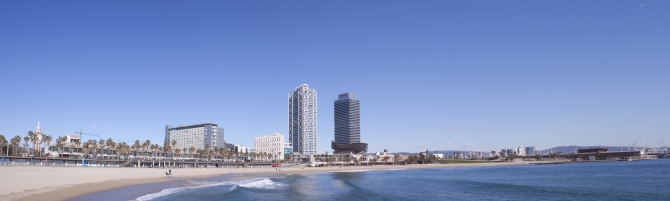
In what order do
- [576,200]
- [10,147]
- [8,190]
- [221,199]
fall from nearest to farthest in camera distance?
[8,190] < [221,199] < [576,200] < [10,147]

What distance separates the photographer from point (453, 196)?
45031 mm

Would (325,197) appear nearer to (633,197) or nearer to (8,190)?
(8,190)

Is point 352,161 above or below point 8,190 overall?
below

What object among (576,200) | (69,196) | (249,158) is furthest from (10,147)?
(576,200)

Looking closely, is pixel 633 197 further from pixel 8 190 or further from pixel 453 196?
pixel 8 190

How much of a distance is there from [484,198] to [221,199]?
1002 inches

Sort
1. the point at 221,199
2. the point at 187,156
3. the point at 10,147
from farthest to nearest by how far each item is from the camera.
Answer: the point at 187,156 < the point at 10,147 < the point at 221,199

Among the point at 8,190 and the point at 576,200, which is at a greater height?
the point at 8,190

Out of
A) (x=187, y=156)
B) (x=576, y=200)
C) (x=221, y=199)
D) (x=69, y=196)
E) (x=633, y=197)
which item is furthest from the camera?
(x=187, y=156)

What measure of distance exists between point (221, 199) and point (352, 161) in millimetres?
162625

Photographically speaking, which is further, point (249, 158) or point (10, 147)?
point (249, 158)

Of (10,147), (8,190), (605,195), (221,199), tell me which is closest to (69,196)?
(8,190)

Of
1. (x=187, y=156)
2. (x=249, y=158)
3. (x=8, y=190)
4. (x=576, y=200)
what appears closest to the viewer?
(x=8, y=190)

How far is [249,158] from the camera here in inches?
7234
